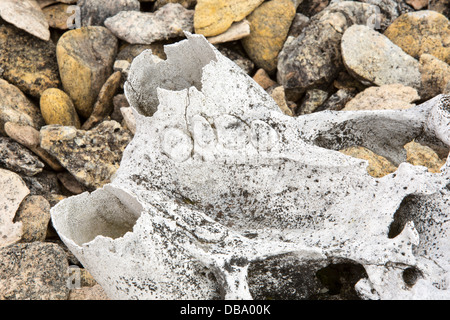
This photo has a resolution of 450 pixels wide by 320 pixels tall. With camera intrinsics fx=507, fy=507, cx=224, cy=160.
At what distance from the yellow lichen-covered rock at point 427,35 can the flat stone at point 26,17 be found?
1.97 metres

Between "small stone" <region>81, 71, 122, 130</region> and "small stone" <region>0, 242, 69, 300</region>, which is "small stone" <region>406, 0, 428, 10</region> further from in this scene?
"small stone" <region>0, 242, 69, 300</region>

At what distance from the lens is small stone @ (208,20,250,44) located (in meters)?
2.80

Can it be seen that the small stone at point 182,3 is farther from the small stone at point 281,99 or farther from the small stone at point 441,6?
the small stone at point 441,6

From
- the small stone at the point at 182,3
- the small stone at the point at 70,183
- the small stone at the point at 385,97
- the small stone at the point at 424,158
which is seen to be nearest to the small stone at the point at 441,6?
the small stone at the point at 385,97

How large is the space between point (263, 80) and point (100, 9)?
1.02m


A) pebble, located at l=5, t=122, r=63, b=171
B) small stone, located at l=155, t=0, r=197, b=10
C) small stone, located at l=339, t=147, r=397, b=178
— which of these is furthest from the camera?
small stone, located at l=155, t=0, r=197, b=10

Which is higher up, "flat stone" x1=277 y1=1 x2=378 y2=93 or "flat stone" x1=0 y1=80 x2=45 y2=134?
"flat stone" x1=277 y1=1 x2=378 y2=93

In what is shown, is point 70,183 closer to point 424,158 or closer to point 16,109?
point 16,109

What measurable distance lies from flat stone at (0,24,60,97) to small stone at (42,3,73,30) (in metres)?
0.19

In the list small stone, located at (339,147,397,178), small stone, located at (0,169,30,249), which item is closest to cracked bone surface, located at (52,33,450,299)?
small stone, located at (339,147,397,178)

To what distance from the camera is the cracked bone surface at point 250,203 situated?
1562 millimetres

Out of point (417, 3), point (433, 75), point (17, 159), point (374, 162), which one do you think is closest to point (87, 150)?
point (17, 159)

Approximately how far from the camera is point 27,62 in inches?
108

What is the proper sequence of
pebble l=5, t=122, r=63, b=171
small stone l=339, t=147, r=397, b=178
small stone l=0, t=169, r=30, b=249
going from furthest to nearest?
1. pebble l=5, t=122, r=63, b=171
2. small stone l=339, t=147, r=397, b=178
3. small stone l=0, t=169, r=30, b=249
